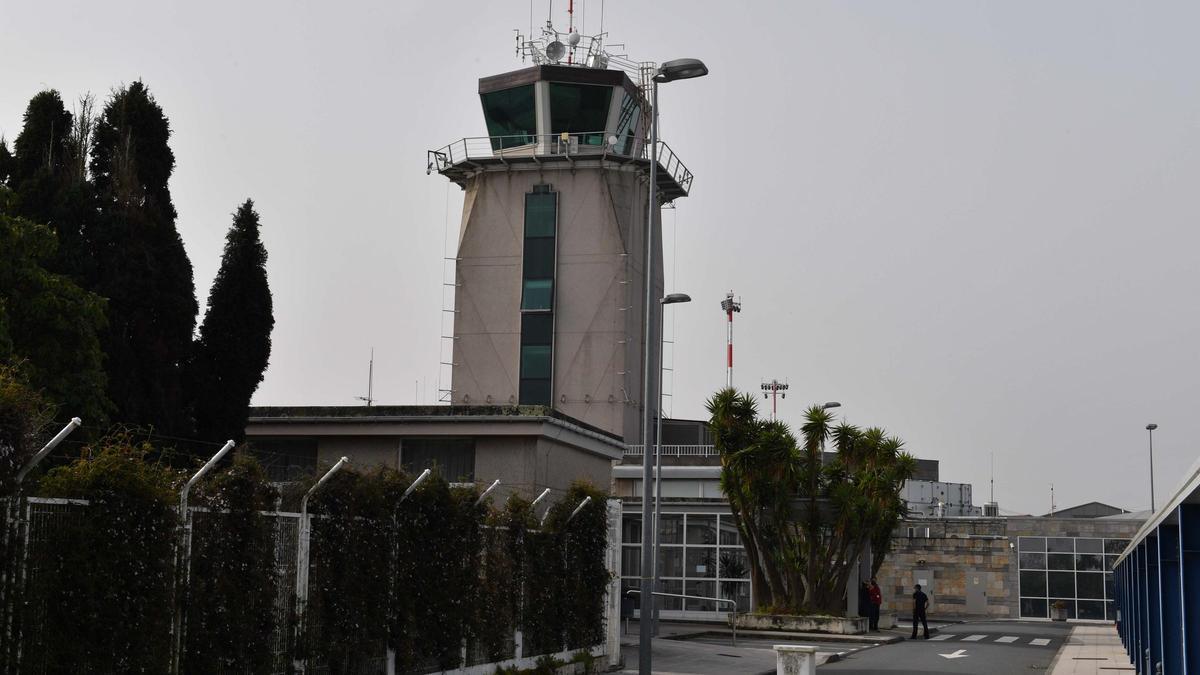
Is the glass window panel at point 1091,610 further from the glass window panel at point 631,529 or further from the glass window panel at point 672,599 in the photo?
the glass window panel at point 631,529

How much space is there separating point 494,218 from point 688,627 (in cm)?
2292

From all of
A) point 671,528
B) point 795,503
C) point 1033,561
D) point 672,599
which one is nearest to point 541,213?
point 671,528

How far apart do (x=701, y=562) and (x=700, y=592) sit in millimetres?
1020

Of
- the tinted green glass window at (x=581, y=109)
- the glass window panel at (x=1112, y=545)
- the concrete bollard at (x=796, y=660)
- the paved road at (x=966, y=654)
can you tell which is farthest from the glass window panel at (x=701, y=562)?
the concrete bollard at (x=796, y=660)

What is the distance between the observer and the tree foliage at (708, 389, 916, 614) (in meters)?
37.8

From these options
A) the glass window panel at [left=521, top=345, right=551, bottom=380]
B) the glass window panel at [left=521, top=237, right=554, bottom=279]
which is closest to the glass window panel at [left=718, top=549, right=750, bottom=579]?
the glass window panel at [left=521, top=345, right=551, bottom=380]

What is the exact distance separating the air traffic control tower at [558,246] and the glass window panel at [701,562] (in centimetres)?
924

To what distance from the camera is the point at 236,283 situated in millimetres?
30625

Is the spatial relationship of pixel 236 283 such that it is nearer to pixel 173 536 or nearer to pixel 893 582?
pixel 173 536

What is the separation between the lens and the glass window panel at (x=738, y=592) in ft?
149

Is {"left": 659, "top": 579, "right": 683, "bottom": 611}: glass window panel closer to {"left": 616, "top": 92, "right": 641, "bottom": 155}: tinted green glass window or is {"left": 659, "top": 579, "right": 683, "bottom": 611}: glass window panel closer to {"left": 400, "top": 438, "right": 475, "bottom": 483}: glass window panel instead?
{"left": 400, "top": 438, "right": 475, "bottom": 483}: glass window panel

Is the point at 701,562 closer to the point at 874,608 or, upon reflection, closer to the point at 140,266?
the point at 874,608

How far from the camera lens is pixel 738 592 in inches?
1796

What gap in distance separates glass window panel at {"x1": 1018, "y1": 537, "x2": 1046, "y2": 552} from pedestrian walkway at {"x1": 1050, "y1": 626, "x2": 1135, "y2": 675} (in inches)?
527
